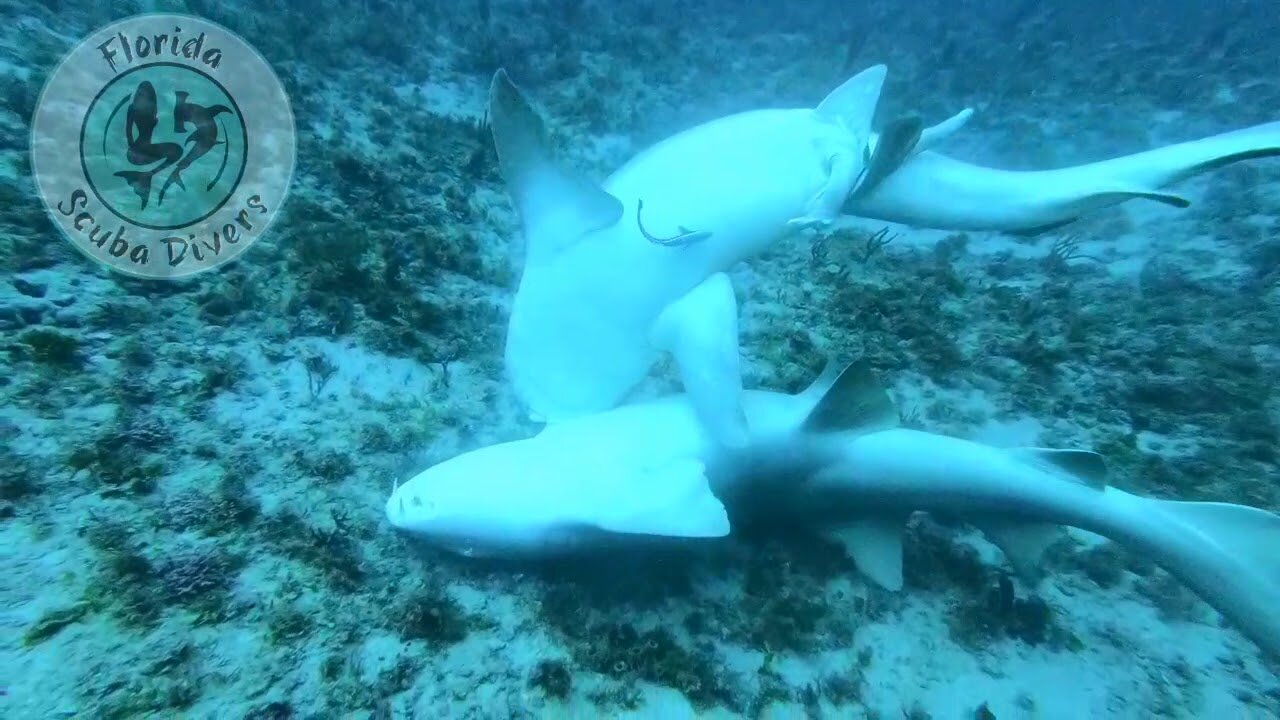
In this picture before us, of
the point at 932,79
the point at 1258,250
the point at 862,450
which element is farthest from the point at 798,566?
the point at 932,79

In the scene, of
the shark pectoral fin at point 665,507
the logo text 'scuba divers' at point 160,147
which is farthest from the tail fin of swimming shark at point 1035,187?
the logo text 'scuba divers' at point 160,147

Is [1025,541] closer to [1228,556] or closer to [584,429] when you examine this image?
[1228,556]

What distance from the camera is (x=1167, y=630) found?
3189mm

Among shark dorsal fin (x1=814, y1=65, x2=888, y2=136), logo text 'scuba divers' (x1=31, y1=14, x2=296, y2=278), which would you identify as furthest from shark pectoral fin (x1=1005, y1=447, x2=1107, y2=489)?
logo text 'scuba divers' (x1=31, y1=14, x2=296, y2=278)

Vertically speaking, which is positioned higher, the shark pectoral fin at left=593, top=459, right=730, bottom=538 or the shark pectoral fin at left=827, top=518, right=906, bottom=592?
the shark pectoral fin at left=593, top=459, right=730, bottom=538

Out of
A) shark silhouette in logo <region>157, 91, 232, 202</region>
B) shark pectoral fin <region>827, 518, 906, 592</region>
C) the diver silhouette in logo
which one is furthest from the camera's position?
shark silhouette in logo <region>157, 91, 232, 202</region>

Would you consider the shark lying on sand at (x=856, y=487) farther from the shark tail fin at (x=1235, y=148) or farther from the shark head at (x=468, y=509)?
the shark tail fin at (x=1235, y=148)

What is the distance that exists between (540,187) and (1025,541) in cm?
344

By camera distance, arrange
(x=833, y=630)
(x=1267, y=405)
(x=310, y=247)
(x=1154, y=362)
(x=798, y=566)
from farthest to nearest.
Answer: (x=1154, y=362)
(x=1267, y=405)
(x=310, y=247)
(x=798, y=566)
(x=833, y=630)

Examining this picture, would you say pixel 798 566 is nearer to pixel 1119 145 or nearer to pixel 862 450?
pixel 862 450

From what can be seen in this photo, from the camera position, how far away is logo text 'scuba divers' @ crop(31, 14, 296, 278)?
3418mm

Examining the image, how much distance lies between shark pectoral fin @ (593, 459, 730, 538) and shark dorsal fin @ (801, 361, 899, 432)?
0.77 m

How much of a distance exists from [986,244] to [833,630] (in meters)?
4.84

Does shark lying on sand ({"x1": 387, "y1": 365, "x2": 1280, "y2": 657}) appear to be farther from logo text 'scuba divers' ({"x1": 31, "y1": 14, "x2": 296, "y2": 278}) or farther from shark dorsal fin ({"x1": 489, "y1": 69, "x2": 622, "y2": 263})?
logo text 'scuba divers' ({"x1": 31, "y1": 14, "x2": 296, "y2": 278})
